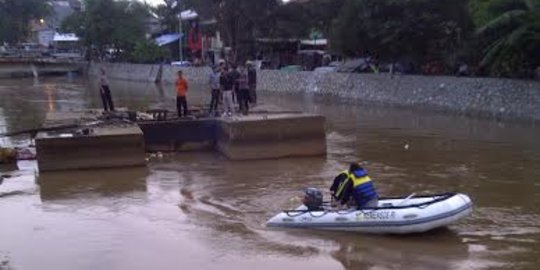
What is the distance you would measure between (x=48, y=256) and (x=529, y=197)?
33.7ft

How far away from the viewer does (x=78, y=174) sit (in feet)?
67.9

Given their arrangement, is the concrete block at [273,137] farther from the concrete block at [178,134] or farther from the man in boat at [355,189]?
the man in boat at [355,189]

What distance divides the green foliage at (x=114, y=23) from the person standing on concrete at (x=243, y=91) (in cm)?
5767

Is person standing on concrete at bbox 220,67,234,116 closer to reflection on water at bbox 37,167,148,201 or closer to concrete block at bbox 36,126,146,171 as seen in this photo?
concrete block at bbox 36,126,146,171

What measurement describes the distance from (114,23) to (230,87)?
196ft

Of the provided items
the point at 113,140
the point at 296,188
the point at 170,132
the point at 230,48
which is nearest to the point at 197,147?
the point at 170,132

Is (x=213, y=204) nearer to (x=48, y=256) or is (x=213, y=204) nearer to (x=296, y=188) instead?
(x=296, y=188)

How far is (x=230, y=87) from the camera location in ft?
80.2

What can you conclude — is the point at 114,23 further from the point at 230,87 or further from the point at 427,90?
the point at 230,87

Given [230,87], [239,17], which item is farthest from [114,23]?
[230,87]

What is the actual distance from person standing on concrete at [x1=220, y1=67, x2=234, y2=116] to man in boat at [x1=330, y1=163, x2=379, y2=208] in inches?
424

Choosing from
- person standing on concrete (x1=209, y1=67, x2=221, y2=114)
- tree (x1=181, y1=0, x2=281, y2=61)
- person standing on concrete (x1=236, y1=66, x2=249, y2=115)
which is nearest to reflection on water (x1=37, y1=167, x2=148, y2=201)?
person standing on concrete (x1=209, y1=67, x2=221, y2=114)

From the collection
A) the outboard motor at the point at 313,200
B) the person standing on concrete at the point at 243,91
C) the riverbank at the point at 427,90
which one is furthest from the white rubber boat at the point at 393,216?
the riverbank at the point at 427,90

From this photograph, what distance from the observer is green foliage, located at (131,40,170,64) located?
7825 cm
